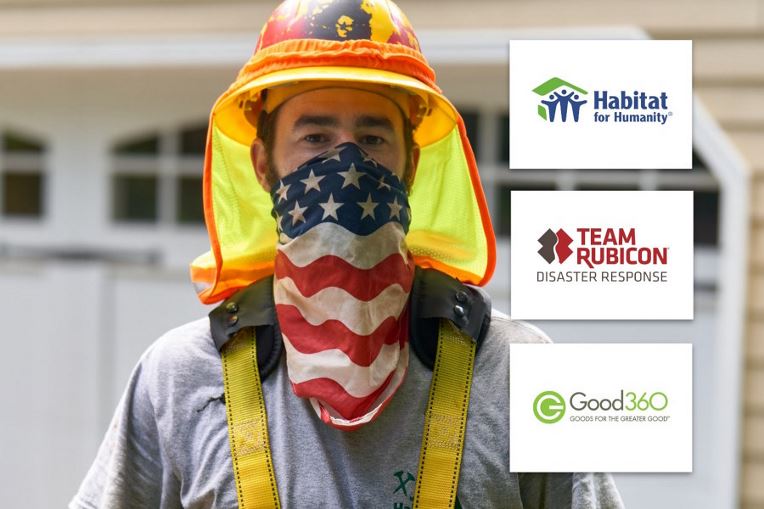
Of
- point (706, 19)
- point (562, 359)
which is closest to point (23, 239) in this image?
point (706, 19)

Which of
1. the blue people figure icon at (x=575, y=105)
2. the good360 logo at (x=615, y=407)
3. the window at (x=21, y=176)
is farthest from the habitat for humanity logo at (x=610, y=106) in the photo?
the window at (x=21, y=176)

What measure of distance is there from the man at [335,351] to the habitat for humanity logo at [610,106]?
27 cm

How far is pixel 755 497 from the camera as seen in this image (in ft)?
12.0

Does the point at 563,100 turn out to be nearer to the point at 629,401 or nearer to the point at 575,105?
the point at 575,105

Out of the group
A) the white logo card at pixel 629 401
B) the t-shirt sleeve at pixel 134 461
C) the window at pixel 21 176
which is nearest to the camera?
the t-shirt sleeve at pixel 134 461

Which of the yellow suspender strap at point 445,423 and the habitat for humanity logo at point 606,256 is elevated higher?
the habitat for humanity logo at point 606,256

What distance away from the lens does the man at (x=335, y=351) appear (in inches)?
61.7

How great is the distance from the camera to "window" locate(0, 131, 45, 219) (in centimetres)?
495

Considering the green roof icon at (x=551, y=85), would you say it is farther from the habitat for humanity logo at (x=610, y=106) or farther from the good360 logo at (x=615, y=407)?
the good360 logo at (x=615, y=407)

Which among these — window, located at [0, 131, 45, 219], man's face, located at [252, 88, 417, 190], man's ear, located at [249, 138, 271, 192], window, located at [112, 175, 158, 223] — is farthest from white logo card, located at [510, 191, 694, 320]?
window, located at [0, 131, 45, 219]

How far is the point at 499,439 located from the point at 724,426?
89.8 inches

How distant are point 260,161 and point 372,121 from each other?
214mm

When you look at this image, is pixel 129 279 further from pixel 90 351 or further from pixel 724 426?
pixel 724 426

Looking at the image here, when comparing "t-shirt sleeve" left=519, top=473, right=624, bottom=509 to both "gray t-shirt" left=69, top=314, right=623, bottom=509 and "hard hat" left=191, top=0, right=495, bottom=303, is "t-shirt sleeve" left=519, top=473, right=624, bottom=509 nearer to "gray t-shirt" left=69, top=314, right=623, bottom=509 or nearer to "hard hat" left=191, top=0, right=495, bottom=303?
"gray t-shirt" left=69, top=314, right=623, bottom=509
